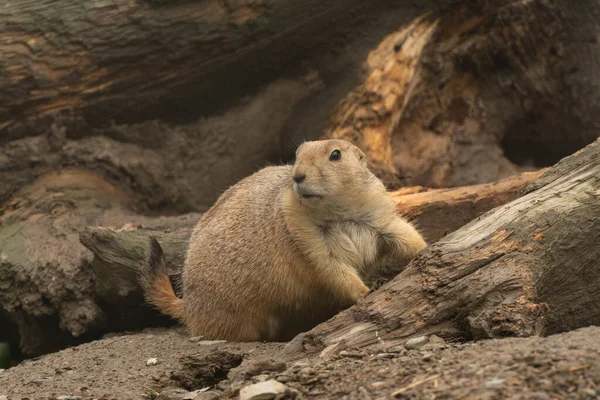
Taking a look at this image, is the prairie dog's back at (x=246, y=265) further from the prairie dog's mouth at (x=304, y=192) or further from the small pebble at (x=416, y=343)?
the small pebble at (x=416, y=343)

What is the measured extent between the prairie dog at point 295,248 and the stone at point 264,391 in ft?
5.06

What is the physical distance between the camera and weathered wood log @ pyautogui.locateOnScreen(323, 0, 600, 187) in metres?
8.41

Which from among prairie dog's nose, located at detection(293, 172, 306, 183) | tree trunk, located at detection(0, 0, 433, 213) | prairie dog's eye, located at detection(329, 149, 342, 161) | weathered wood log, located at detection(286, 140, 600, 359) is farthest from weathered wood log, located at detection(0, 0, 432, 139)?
weathered wood log, located at detection(286, 140, 600, 359)

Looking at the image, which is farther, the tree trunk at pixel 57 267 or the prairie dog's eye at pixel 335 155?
the tree trunk at pixel 57 267

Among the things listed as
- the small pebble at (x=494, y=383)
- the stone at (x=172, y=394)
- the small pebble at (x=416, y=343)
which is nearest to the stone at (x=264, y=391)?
the stone at (x=172, y=394)

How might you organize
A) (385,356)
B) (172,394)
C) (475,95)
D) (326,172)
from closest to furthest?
(385,356)
(172,394)
(326,172)
(475,95)

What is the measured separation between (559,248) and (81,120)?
536cm

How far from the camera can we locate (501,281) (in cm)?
426

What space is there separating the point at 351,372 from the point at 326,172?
182 centimetres

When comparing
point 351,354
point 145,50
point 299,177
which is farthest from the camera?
point 145,50

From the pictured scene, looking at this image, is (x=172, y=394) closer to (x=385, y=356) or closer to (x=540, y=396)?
(x=385, y=356)

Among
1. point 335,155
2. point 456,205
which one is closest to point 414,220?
point 456,205

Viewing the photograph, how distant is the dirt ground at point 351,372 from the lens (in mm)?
3215

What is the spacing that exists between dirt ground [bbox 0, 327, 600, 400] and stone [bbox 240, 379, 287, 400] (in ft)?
0.24
